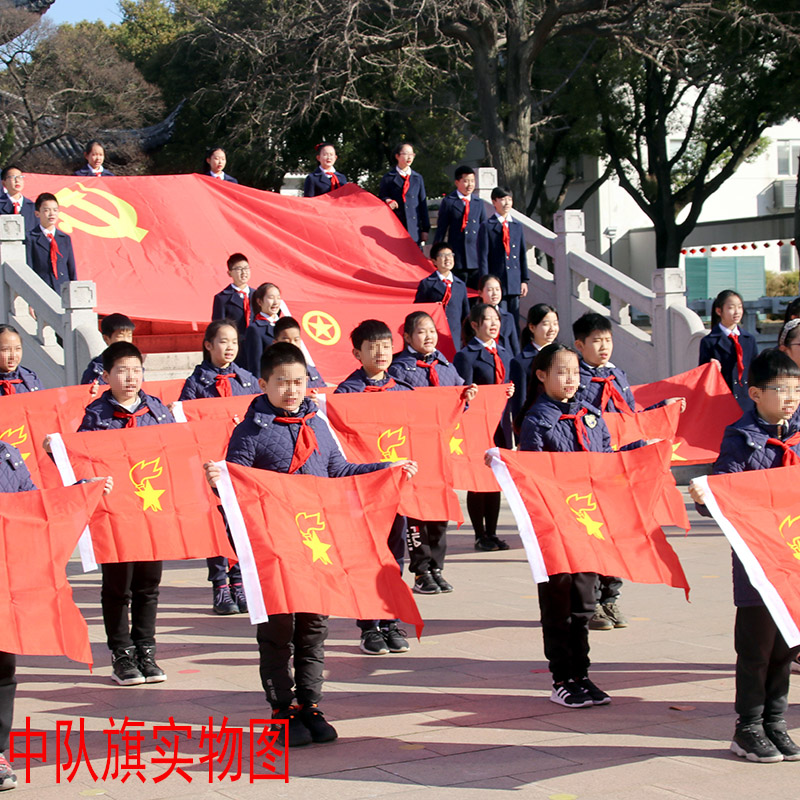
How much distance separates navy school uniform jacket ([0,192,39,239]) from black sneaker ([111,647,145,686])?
7627 millimetres

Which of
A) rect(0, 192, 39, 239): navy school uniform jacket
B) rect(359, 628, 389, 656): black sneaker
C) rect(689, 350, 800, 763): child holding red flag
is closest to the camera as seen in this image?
rect(689, 350, 800, 763): child holding red flag

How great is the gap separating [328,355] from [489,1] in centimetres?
1103

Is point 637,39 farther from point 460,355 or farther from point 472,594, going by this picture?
point 472,594

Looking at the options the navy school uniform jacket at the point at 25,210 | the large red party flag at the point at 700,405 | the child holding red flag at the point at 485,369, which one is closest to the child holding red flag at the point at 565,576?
the child holding red flag at the point at 485,369

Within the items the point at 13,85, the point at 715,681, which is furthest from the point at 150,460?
the point at 13,85

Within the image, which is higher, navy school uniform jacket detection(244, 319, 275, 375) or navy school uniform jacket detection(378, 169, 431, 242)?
navy school uniform jacket detection(378, 169, 431, 242)

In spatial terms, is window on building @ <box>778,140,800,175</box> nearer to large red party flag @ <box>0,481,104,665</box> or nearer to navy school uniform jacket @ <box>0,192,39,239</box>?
navy school uniform jacket @ <box>0,192,39,239</box>

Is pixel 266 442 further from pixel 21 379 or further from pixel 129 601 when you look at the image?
pixel 21 379

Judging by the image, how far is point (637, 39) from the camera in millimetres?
20000

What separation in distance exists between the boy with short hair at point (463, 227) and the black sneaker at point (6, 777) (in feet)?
30.7

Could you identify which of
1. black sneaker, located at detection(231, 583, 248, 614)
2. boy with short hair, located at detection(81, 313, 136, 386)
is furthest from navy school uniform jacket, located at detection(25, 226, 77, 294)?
black sneaker, located at detection(231, 583, 248, 614)

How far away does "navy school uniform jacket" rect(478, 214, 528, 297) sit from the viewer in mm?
13055

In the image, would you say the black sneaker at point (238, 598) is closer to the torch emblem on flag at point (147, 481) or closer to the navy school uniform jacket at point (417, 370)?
the torch emblem on flag at point (147, 481)

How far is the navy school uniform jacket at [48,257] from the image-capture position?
12.3 meters
